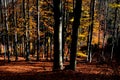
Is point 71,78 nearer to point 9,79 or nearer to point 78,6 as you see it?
point 9,79

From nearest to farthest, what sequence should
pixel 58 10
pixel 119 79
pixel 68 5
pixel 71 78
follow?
pixel 119 79 → pixel 71 78 → pixel 58 10 → pixel 68 5

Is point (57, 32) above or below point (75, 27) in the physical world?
below

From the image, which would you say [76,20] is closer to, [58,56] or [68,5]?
[58,56]

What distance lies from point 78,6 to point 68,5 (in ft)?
52.0

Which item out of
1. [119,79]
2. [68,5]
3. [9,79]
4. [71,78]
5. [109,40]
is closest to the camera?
[119,79]

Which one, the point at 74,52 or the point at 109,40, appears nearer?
the point at 74,52

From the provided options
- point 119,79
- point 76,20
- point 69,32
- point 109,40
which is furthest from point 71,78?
point 109,40

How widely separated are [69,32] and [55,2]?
16.3 m

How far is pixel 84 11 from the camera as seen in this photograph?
30.1m

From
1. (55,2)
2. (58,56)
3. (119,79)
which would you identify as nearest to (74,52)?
(58,56)

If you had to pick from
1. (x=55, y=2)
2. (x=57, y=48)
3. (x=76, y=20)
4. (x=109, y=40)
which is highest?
(x=55, y=2)

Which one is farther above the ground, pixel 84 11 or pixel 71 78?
pixel 84 11

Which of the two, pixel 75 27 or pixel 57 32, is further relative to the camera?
pixel 75 27

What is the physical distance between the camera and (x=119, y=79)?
29.6ft
